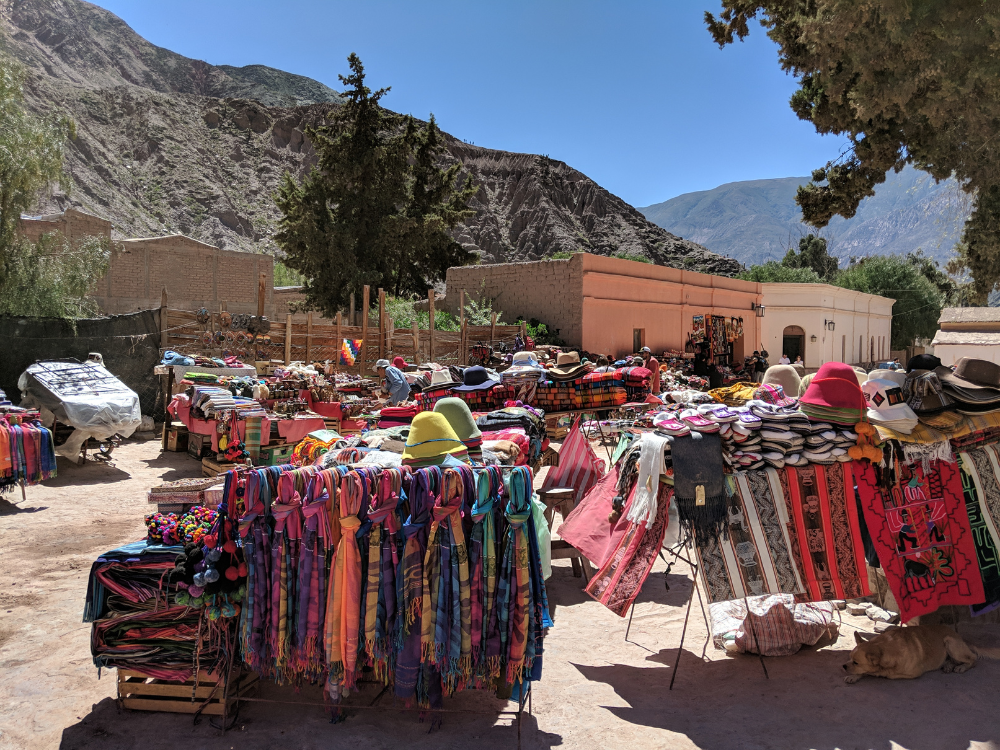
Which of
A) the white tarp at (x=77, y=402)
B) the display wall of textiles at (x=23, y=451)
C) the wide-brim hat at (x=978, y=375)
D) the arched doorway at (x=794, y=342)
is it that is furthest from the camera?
the arched doorway at (x=794, y=342)

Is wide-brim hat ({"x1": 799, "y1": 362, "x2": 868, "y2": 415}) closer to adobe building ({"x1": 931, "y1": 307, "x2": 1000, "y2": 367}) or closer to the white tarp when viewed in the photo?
adobe building ({"x1": 931, "y1": 307, "x2": 1000, "y2": 367})

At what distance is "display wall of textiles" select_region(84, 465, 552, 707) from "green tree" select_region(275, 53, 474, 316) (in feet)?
77.9

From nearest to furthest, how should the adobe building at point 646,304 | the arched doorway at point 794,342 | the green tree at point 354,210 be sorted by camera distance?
the adobe building at point 646,304 < the green tree at point 354,210 < the arched doorway at point 794,342

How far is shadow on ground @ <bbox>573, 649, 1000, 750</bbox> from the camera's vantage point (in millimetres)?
3244

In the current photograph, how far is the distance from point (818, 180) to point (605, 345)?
8586 mm

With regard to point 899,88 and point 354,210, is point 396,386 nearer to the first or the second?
point 899,88

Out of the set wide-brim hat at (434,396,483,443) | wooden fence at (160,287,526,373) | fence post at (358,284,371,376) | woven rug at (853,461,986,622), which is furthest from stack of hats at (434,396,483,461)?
fence post at (358,284,371,376)

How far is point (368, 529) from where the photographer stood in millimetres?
3197

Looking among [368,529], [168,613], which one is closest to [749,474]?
[368,529]

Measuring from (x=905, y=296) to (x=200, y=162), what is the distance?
67.0m

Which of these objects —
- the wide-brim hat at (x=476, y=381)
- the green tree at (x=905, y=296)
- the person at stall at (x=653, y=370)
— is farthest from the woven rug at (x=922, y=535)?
the green tree at (x=905, y=296)

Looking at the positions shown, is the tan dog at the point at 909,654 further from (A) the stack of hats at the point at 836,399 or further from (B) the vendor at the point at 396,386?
(B) the vendor at the point at 396,386

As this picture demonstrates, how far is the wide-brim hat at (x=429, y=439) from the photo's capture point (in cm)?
365

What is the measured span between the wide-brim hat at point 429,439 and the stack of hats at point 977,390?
10.6ft
